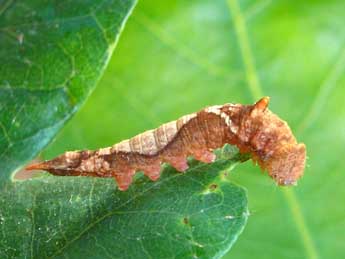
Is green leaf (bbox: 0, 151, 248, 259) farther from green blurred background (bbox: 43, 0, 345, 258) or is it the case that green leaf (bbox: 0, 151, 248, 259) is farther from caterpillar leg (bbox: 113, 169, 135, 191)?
green blurred background (bbox: 43, 0, 345, 258)

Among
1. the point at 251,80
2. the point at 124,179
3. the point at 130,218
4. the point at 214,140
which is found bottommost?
the point at 130,218

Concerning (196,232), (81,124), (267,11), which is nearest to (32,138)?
(196,232)

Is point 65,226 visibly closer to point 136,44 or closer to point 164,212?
point 164,212

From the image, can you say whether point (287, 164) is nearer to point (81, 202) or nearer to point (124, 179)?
point (124, 179)

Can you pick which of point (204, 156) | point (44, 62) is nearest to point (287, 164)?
point (204, 156)

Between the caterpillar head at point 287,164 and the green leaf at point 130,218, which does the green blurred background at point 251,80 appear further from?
the green leaf at point 130,218
